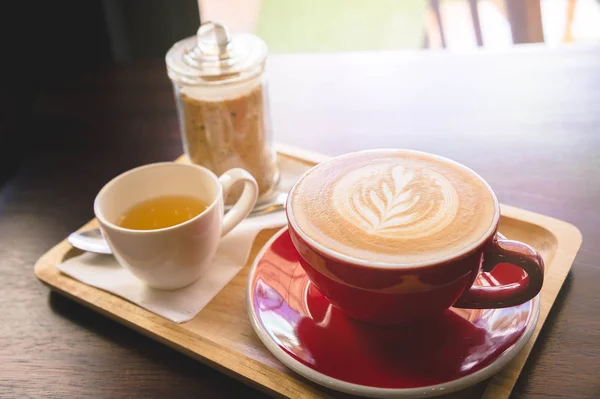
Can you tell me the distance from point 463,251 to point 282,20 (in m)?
3.39

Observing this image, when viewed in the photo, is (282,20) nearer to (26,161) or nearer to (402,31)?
(402,31)

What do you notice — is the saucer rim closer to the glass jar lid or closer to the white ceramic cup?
the white ceramic cup

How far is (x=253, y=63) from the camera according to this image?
0.81 metres

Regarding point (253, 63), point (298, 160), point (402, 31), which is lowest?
point (402, 31)

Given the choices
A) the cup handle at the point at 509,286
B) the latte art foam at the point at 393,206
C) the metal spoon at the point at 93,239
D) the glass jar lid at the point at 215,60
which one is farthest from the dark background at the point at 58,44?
the cup handle at the point at 509,286

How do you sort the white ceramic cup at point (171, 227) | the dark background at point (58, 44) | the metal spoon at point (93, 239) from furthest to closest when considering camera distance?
1. the dark background at point (58, 44)
2. the metal spoon at point (93, 239)
3. the white ceramic cup at point (171, 227)

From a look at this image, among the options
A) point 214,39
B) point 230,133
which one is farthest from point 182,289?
point 214,39

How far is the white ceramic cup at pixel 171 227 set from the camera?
640mm

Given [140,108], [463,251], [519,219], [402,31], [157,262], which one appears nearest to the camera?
[463,251]

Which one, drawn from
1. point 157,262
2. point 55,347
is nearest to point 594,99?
point 157,262

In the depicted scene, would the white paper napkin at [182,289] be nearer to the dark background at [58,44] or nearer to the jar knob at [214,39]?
the jar knob at [214,39]

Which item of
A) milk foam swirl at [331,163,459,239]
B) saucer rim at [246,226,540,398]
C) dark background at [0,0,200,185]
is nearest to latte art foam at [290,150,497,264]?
milk foam swirl at [331,163,459,239]

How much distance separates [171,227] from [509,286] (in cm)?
35

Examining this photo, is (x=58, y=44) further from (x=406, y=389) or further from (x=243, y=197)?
(x=406, y=389)
